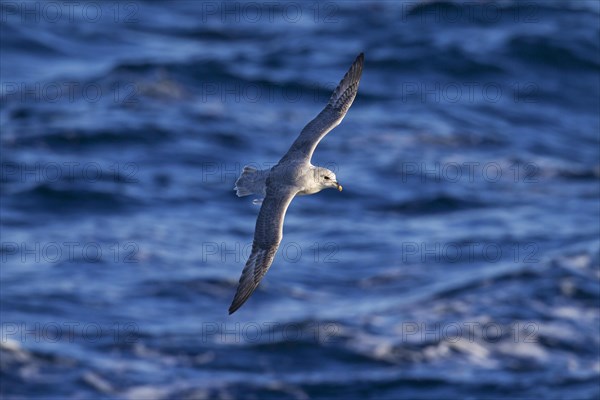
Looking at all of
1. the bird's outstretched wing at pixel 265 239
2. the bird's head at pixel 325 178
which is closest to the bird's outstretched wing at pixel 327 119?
the bird's head at pixel 325 178

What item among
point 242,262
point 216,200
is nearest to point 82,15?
point 216,200

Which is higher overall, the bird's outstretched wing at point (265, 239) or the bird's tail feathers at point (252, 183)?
the bird's tail feathers at point (252, 183)

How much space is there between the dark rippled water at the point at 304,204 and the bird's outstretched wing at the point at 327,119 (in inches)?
423

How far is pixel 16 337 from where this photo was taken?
2436 centimetres

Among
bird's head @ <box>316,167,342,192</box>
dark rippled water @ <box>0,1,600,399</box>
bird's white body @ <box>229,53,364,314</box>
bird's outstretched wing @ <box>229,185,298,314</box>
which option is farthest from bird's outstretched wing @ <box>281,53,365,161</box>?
dark rippled water @ <box>0,1,600,399</box>

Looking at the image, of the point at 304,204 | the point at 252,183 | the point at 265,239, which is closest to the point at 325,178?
the point at 252,183

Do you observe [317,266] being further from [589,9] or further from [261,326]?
Answer: [589,9]

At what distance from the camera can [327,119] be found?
14141mm

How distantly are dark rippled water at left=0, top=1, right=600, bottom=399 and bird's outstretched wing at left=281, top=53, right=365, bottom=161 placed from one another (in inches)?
423

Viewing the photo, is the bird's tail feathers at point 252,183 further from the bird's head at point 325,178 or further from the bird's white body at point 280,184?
the bird's head at point 325,178

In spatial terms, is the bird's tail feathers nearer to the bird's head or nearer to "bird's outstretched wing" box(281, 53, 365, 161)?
"bird's outstretched wing" box(281, 53, 365, 161)

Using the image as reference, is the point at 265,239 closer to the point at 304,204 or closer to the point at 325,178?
the point at 325,178

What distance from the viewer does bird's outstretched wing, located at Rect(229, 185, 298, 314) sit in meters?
12.4

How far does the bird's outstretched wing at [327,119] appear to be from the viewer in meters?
13.6
